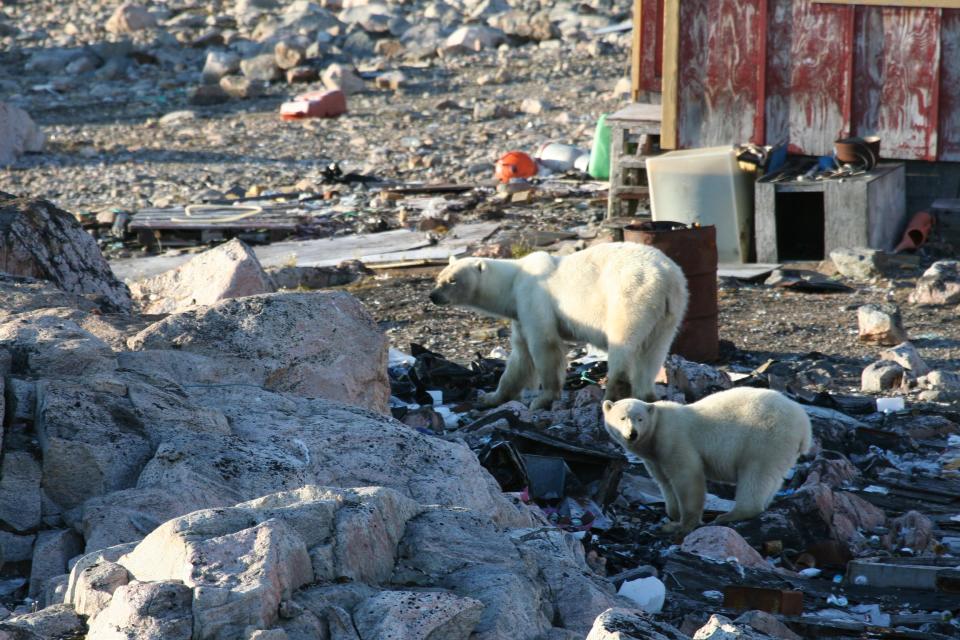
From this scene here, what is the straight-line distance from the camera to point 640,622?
3.51 meters

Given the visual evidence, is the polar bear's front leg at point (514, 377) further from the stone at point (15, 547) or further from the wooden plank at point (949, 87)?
the wooden plank at point (949, 87)

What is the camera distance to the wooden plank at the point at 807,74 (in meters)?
12.7

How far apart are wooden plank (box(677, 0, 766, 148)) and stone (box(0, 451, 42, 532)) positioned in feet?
32.0

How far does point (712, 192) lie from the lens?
12.7 m

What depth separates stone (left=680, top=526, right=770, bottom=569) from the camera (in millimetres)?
5781

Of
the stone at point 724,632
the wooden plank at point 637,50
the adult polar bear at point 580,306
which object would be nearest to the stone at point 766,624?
the stone at point 724,632

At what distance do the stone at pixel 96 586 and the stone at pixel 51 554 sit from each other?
0.61 meters

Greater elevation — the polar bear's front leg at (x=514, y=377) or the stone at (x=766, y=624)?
the stone at (x=766, y=624)

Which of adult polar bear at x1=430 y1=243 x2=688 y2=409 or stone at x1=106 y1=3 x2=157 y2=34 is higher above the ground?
stone at x1=106 y1=3 x2=157 y2=34

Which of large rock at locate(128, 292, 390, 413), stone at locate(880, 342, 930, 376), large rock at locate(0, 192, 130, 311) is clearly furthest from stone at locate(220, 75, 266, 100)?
large rock at locate(128, 292, 390, 413)

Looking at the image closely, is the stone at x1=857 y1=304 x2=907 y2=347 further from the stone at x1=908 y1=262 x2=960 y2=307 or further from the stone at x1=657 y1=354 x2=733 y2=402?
the stone at x1=657 y1=354 x2=733 y2=402

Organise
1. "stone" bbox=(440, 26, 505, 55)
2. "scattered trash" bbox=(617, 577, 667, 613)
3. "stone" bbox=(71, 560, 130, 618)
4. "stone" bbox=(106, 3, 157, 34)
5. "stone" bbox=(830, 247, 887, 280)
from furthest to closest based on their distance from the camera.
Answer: "stone" bbox=(106, 3, 157, 34) < "stone" bbox=(440, 26, 505, 55) < "stone" bbox=(830, 247, 887, 280) < "scattered trash" bbox=(617, 577, 667, 613) < "stone" bbox=(71, 560, 130, 618)

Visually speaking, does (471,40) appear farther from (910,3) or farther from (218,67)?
(910,3)

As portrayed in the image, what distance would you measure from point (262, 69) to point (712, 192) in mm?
16152
